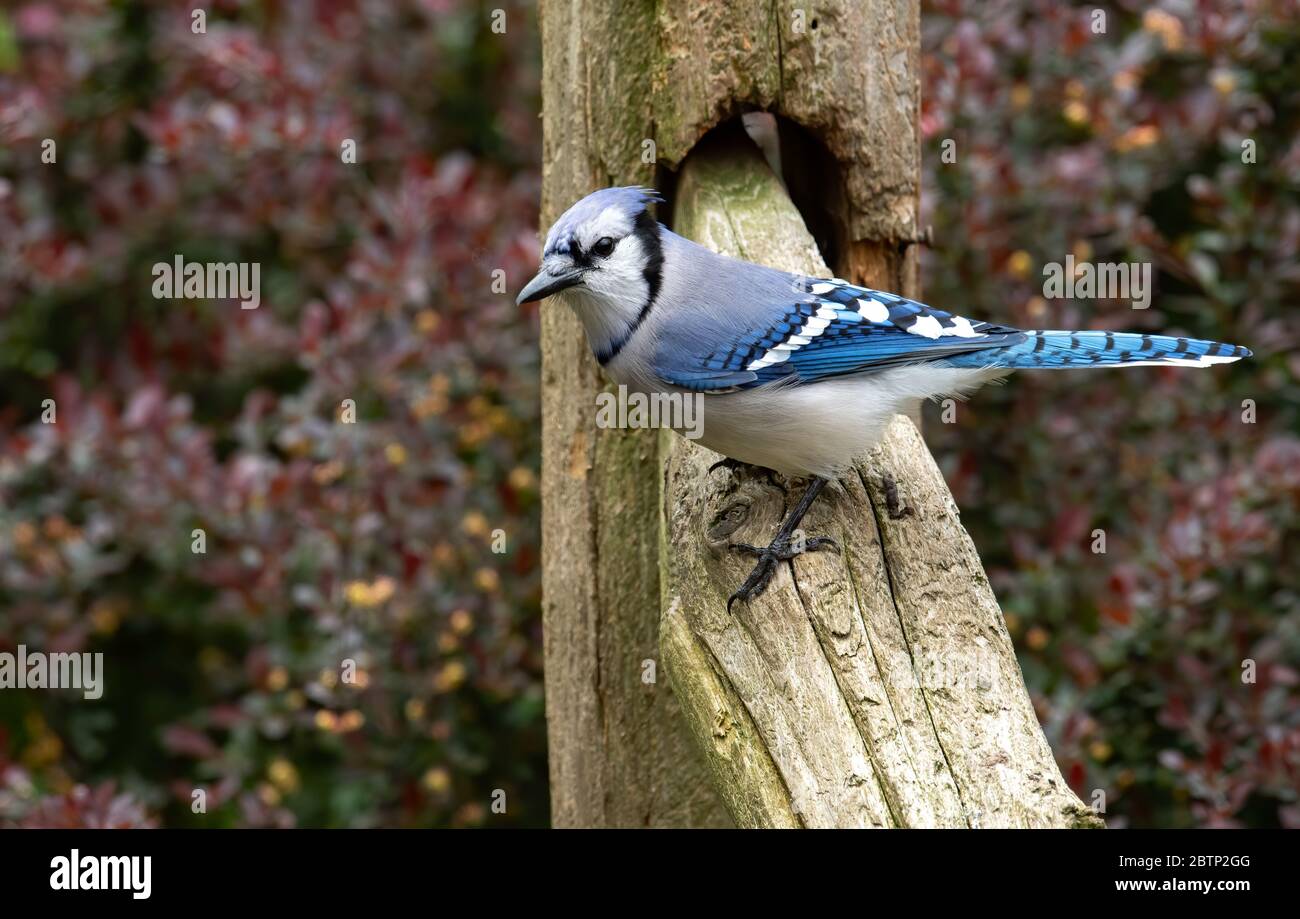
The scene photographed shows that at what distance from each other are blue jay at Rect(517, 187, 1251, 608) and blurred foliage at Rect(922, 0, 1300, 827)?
33.3 inches

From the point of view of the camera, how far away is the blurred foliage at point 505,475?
349cm

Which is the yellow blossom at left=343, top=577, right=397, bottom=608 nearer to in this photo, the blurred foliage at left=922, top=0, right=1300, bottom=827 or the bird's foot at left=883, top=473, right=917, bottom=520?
the bird's foot at left=883, top=473, right=917, bottom=520

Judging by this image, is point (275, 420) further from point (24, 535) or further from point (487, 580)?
point (487, 580)

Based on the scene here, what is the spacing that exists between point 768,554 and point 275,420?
6.63ft

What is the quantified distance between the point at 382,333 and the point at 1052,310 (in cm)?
177

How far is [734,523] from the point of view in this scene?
2.74 metres

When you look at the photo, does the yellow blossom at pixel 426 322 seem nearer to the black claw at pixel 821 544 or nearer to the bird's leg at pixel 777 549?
the bird's leg at pixel 777 549

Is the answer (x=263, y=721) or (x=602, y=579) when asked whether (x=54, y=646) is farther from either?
(x=602, y=579)

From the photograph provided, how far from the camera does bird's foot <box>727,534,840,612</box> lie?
2.43 metres

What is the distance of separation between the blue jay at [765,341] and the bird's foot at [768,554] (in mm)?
178

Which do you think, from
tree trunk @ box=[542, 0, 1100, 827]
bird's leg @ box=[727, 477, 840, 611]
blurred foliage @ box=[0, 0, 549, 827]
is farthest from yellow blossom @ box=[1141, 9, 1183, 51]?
bird's leg @ box=[727, 477, 840, 611]

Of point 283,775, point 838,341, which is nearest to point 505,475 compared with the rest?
point 283,775

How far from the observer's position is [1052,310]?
381cm

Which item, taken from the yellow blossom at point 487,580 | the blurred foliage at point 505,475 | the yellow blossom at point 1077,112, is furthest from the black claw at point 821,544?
the yellow blossom at point 1077,112
